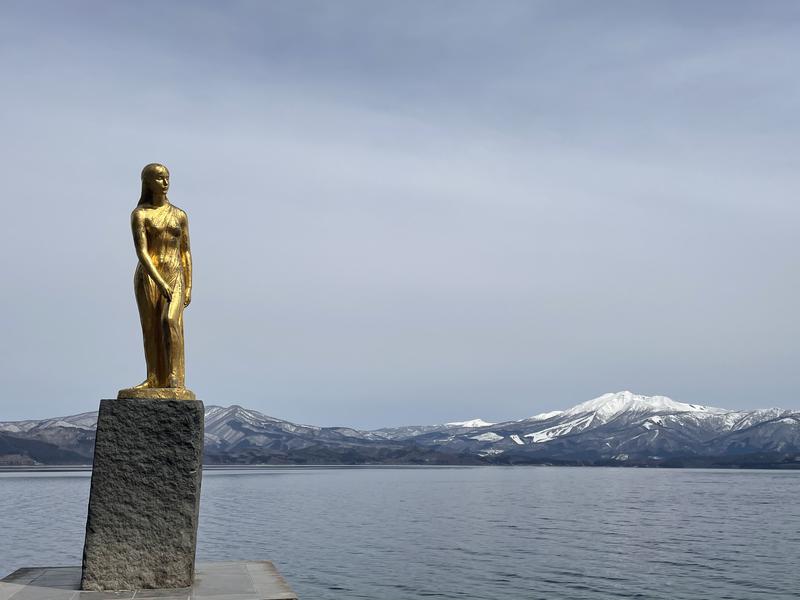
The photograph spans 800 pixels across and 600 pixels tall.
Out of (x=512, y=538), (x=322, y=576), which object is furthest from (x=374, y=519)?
(x=322, y=576)

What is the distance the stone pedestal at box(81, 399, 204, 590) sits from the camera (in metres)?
14.8

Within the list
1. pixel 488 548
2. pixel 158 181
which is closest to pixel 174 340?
pixel 158 181

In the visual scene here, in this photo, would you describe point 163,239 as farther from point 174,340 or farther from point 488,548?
point 488,548

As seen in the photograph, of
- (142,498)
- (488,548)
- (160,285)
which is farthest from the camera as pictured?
(488,548)

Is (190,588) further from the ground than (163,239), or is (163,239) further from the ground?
(163,239)

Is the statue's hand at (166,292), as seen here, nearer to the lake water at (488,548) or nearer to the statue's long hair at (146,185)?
the statue's long hair at (146,185)

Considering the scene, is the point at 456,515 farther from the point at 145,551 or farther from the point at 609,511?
the point at 145,551

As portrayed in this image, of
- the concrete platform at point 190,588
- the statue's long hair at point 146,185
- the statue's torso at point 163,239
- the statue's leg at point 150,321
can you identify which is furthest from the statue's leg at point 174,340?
the concrete platform at point 190,588

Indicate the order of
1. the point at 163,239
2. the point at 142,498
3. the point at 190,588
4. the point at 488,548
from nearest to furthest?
1. the point at 190,588
2. the point at 142,498
3. the point at 163,239
4. the point at 488,548

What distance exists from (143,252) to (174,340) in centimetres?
167

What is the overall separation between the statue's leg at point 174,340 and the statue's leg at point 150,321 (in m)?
0.21

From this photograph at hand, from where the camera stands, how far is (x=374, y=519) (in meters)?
65.6

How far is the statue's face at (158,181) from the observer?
16.1 metres

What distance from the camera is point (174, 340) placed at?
15.9m
